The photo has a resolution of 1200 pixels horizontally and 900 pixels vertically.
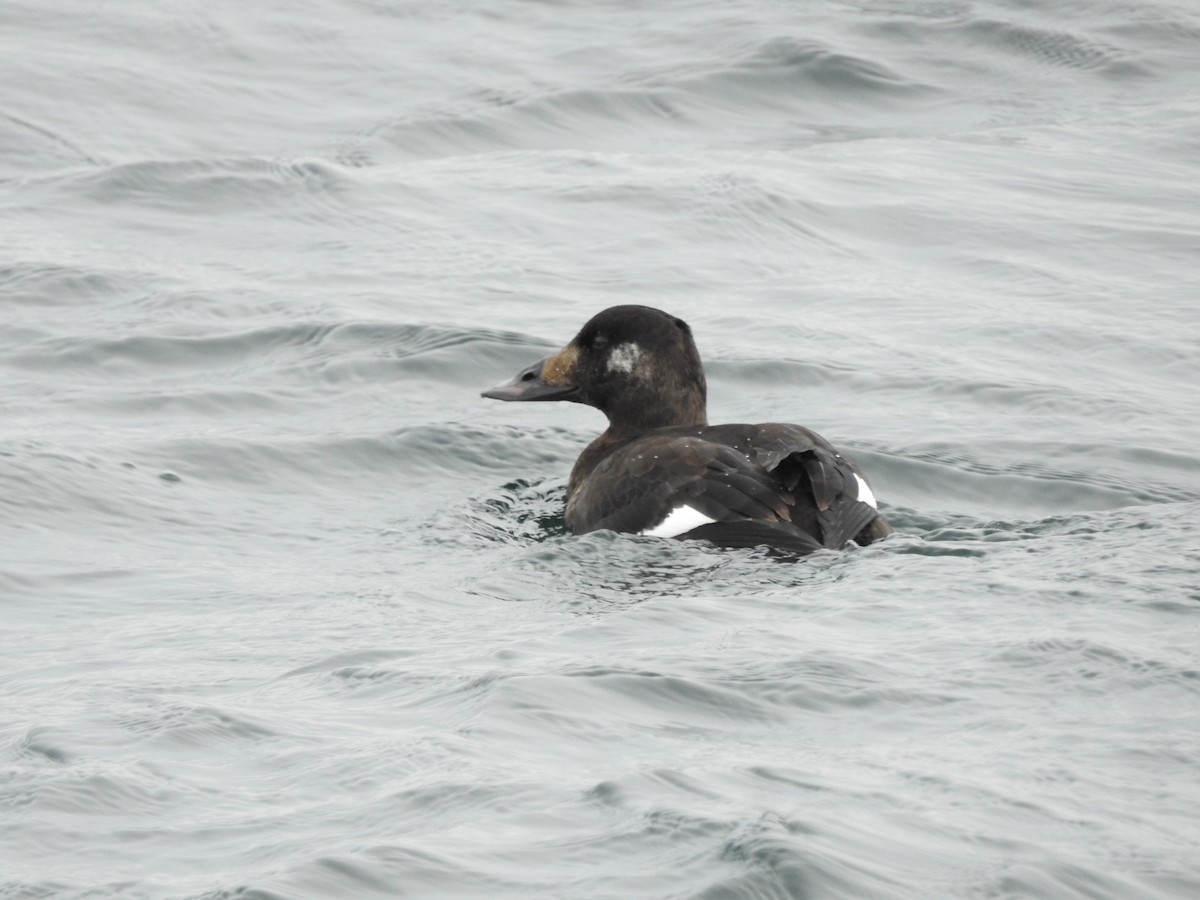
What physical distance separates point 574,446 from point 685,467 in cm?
210

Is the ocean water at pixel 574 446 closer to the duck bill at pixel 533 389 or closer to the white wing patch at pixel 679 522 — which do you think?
the white wing patch at pixel 679 522

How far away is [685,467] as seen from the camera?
6.37m

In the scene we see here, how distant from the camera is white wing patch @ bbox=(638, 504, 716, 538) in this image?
6199mm

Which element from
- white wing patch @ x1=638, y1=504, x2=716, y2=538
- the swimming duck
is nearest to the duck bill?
the swimming duck

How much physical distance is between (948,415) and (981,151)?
4.34 meters

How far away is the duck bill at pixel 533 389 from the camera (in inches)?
302

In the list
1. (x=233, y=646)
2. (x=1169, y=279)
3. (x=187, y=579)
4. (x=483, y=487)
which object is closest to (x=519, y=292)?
(x=483, y=487)

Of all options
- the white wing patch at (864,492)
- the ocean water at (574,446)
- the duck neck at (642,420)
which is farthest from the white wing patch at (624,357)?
the white wing patch at (864,492)

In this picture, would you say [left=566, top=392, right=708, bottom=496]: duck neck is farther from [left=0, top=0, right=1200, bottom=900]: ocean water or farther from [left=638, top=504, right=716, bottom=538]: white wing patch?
[left=638, top=504, right=716, bottom=538]: white wing patch

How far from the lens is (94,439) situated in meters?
7.93

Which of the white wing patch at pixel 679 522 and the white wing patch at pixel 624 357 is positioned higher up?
the white wing patch at pixel 624 357

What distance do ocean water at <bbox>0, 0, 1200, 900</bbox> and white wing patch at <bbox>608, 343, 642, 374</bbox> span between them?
1.96 ft

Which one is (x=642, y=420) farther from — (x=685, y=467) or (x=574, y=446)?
(x=685, y=467)

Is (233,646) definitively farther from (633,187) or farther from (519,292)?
(633,187)
